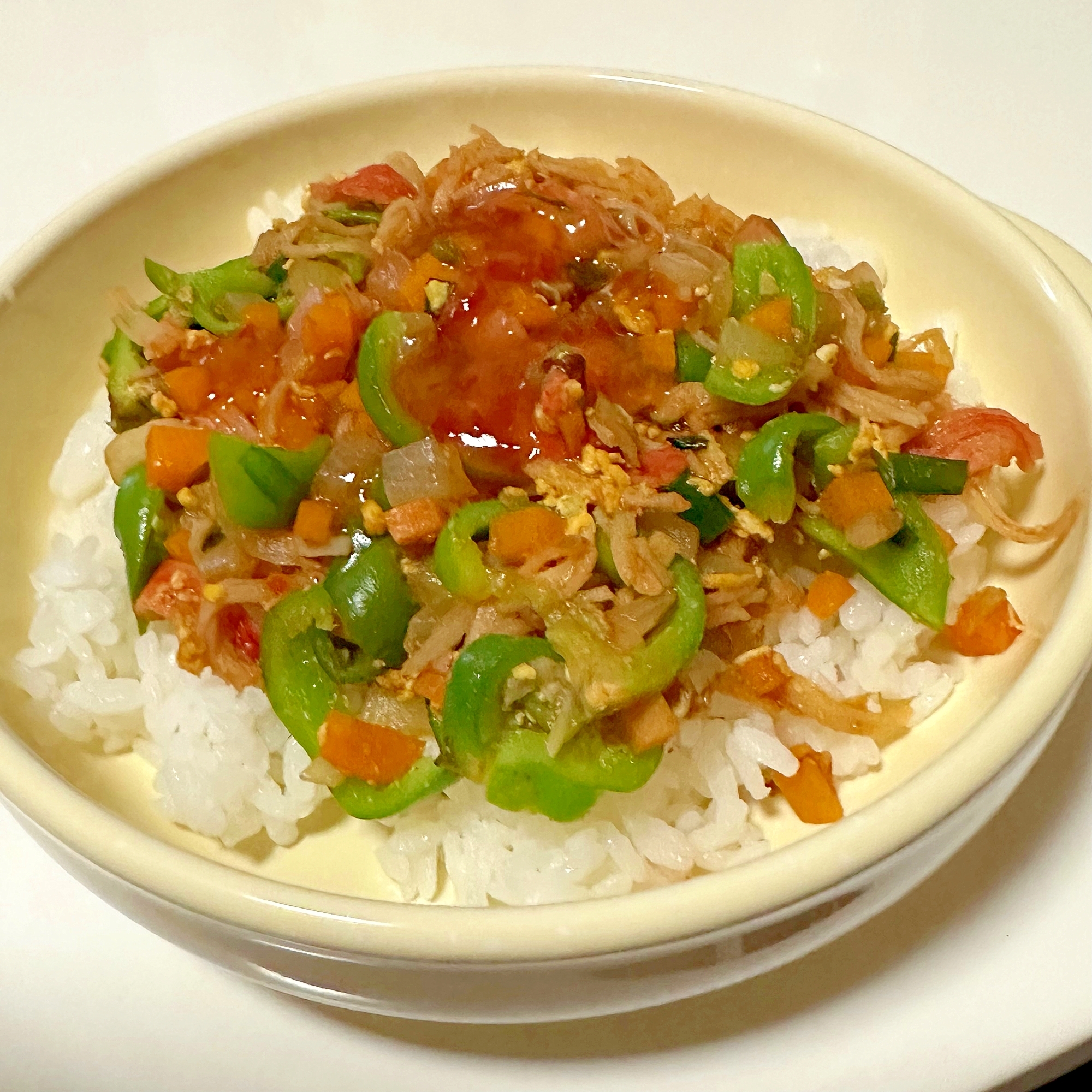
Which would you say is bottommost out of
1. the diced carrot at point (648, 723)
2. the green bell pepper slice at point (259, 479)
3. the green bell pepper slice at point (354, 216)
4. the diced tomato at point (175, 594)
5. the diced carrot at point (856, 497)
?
the diced carrot at point (648, 723)

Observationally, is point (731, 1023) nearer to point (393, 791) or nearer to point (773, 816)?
point (773, 816)

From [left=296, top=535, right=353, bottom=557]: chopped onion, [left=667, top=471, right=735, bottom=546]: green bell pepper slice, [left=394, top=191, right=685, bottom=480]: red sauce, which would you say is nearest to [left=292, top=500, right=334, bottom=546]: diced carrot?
[left=296, top=535, right=353, bottom=557]: chopped onion

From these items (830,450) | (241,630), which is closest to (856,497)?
(830,450)

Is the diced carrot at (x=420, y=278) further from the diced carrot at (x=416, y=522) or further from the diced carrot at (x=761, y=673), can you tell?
Result: the diced carrot at (x=761, y=673)

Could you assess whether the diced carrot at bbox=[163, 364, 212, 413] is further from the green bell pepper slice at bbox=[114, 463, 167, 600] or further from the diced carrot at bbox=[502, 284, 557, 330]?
the diced carrot at bbox=[502, 284, 557, 330]

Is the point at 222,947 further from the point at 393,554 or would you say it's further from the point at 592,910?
the point at 393,554

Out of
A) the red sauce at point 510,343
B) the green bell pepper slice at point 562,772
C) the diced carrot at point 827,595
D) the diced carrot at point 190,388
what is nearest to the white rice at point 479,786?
the diced carrot at point 827,595
